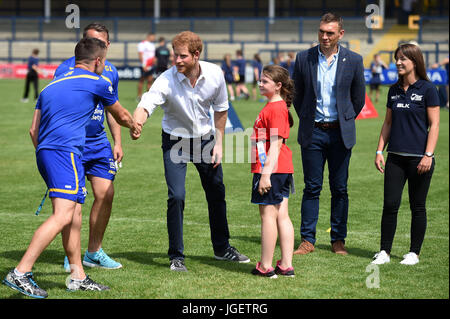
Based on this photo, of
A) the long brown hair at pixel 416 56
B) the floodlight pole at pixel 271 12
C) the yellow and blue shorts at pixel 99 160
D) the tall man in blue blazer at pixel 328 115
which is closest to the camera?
the yellow and blue shorts at pixel 99 160

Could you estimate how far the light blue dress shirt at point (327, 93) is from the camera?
700 centimetres

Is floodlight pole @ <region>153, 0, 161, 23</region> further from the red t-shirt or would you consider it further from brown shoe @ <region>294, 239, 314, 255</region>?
the red t-shirt

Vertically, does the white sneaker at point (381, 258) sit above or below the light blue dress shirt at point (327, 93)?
below

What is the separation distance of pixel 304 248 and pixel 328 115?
128 cm

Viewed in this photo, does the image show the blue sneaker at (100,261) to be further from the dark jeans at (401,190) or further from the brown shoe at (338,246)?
the dark jeans at (401,190)

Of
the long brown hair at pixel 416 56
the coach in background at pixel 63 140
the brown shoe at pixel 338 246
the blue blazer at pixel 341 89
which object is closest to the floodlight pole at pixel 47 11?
the blue blazer at pixel 341 89

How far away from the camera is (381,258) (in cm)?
668

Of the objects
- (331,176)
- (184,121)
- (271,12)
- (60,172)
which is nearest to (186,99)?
(184,121)

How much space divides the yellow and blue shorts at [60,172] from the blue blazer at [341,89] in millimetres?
2489

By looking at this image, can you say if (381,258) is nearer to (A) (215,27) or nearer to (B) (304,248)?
(B) (304,248)

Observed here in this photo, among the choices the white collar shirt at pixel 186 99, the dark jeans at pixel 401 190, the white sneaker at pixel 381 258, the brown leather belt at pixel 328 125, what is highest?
the white collar shirt at pixel 186 99

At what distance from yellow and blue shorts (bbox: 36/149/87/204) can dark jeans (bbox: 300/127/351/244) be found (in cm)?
252

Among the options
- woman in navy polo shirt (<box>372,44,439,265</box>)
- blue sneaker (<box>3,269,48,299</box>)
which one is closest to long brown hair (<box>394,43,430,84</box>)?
woman in navy polo shirt (<box>372,44,439,265</box>)
